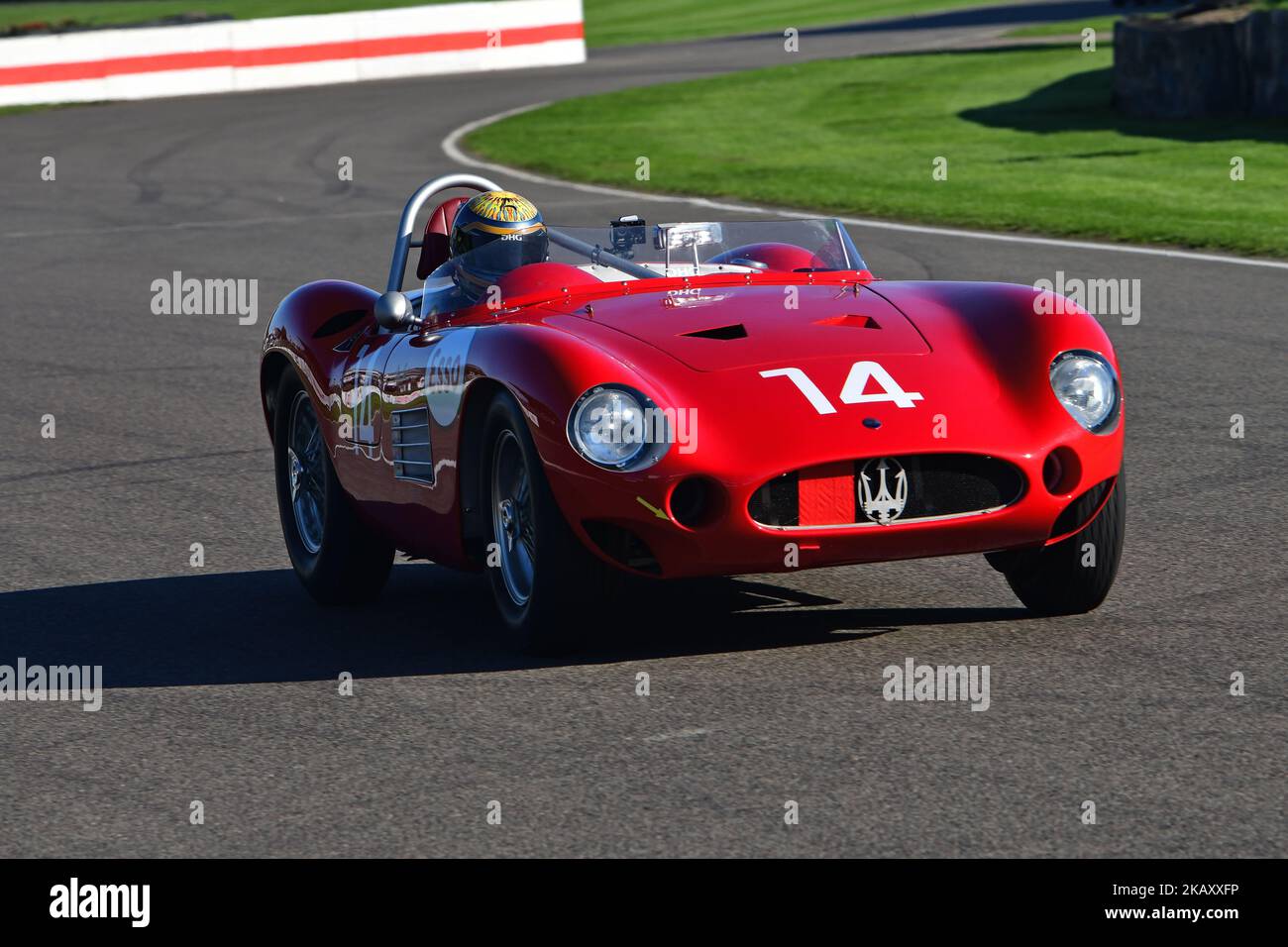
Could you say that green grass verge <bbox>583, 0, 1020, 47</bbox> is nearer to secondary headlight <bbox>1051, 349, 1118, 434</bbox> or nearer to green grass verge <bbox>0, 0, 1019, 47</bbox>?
green grass verge <bbox>0, 0, 1019, 47</bbox>

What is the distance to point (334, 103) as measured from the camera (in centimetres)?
3422

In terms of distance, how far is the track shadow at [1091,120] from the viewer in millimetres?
22859

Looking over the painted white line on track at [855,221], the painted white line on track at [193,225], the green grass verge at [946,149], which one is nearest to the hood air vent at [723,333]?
the painted white line on track at [855,221]

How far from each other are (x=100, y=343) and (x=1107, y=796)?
1014cm

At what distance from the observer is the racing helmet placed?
7496 millimetres

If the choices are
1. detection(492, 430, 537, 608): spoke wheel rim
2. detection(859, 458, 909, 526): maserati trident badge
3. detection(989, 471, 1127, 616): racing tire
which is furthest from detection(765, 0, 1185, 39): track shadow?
detection(859, 458, 909, 526): maserati trident badge

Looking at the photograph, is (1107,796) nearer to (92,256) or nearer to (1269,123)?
(92,256)

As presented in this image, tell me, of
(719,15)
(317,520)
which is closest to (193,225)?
(317,520)

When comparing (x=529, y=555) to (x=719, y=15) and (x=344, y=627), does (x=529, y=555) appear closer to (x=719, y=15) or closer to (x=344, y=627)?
(x=344, y=627)

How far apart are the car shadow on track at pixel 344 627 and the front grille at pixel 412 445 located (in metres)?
0.49

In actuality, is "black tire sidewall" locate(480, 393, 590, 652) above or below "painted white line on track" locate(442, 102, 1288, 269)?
below

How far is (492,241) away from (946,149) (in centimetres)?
1712

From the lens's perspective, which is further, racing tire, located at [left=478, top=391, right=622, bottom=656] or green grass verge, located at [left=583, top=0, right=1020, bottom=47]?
green grass verge, located at [left=583, top=0, right=1020, bottom=47]

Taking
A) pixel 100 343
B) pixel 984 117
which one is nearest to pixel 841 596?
pixel 100 343
